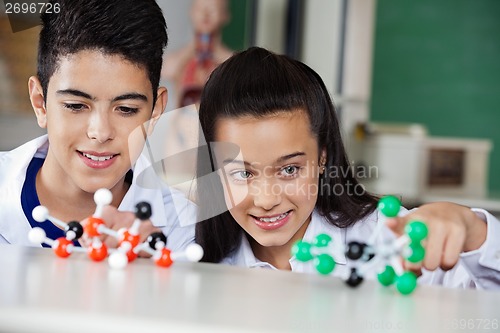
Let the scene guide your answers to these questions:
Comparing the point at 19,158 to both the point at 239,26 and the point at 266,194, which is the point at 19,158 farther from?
the point at 239,26

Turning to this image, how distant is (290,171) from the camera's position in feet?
2.53

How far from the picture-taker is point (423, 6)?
3.70 metres

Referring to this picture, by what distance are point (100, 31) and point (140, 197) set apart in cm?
19

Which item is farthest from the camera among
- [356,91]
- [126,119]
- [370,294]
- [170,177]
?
[356,91]

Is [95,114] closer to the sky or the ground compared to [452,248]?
closer to the sky

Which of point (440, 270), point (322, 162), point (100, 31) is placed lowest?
point (440, 270)

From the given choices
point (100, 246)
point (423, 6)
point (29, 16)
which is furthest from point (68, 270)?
point (423, 6)

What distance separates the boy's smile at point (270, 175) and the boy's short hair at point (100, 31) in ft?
0.42

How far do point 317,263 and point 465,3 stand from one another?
349 centimetres

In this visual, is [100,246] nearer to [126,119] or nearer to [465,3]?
[126,119]

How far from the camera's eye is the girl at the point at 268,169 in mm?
758

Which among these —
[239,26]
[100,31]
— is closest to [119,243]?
[100,31]

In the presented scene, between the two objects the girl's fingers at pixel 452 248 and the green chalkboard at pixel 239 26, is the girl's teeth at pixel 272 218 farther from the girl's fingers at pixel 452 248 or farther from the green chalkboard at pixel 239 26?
the green chalkboard at pixel 239 26

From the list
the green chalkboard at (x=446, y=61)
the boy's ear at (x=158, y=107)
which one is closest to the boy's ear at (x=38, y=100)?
the boy's ear at (x=158, y=107)
